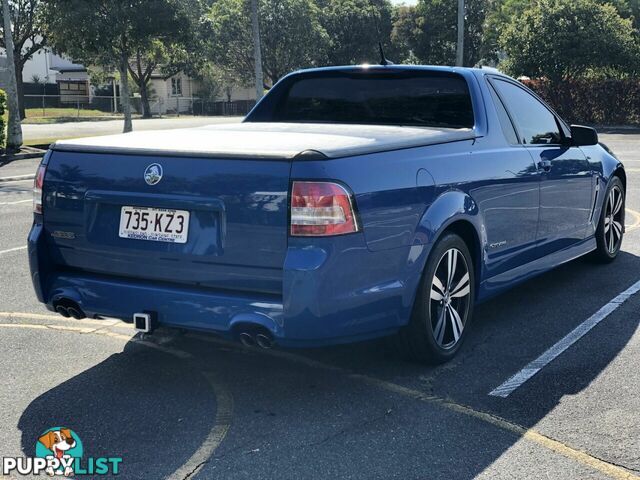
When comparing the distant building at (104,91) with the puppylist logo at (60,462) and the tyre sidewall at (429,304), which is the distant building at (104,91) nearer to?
the tyre sidewall at (429,304)

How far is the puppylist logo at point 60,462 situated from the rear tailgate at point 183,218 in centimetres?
95

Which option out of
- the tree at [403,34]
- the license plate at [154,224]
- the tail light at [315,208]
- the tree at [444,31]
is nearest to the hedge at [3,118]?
the license plate at [154,224]

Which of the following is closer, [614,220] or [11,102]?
[614,220]

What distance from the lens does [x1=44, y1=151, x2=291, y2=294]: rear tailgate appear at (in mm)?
3744

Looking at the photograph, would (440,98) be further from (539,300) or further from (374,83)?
(539,300)

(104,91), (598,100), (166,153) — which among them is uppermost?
(104,91)

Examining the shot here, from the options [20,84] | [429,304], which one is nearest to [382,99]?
[429,304]

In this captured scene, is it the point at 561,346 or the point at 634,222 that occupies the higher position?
the point at 634,222

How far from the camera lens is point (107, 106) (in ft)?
202

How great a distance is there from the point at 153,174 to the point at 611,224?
15.5 feet

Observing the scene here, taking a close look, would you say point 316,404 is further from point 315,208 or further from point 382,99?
point 382,99

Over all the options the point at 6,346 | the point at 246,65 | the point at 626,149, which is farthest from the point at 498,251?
the point at 246,65

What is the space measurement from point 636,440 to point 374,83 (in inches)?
124

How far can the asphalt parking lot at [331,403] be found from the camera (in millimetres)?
3367
